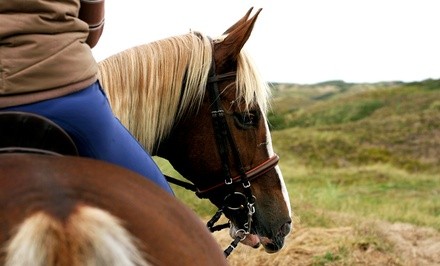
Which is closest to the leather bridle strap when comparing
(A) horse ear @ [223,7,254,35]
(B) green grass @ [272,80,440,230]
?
(A) horse ear @ [223,7,254,35]

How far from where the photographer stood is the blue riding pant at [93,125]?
6.82 feet

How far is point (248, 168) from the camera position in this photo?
11.0 feet

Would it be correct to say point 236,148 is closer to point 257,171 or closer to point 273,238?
point 257,171

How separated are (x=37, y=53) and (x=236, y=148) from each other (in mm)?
1412

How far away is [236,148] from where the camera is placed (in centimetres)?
332

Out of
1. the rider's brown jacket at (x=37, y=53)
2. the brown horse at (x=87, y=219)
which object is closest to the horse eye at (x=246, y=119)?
the rider's brown jacket at (x=37, y=53)

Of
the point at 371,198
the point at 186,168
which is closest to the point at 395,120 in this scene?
the point at 371,198

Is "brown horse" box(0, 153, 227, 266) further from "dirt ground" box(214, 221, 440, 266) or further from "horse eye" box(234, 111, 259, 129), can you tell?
"dirt ground" box(214, 221, 440, 266)

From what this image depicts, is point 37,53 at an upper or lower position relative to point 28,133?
upper

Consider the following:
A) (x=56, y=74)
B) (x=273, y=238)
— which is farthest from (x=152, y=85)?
(x=56, y=74)

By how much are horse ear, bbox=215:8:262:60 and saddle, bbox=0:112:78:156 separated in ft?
4.85

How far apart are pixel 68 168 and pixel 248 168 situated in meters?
1.65

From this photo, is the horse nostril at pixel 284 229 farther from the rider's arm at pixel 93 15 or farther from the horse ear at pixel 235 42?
the rider's arm at pixel 93 15

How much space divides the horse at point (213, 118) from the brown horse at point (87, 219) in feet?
3.93
